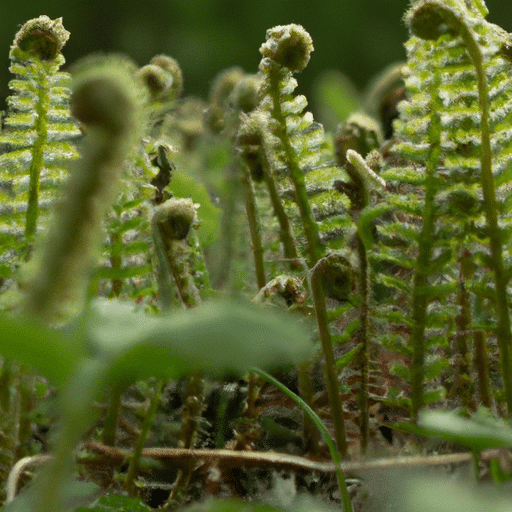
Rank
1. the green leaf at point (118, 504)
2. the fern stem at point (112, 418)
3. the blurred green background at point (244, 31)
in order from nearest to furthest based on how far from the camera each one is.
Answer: the green leaf at point (118, 504) < the fern stem at point (112, 418) < the blurred green background at point (244, 31)

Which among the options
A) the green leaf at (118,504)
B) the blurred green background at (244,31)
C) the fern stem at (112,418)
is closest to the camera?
the green leaf at (118,504)

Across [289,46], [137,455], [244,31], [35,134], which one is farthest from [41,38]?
[244,31]

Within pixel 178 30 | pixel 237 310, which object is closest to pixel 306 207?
pixel 237 310

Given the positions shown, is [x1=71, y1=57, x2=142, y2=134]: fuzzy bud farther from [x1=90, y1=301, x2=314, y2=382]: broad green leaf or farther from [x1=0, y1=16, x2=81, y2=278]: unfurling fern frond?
[x1=0, y1=16, x2=81, y2=278]: unfurling fern frond

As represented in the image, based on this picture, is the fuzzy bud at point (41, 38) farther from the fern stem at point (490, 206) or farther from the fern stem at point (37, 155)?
the fern stem at point (490, 206)

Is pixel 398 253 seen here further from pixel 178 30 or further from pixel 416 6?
pixel 178 30

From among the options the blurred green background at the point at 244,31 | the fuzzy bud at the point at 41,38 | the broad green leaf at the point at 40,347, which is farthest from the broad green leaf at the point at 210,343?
the blurred green background at the point at 244,31

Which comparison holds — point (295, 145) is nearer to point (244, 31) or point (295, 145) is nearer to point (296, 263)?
point (296, 263)
